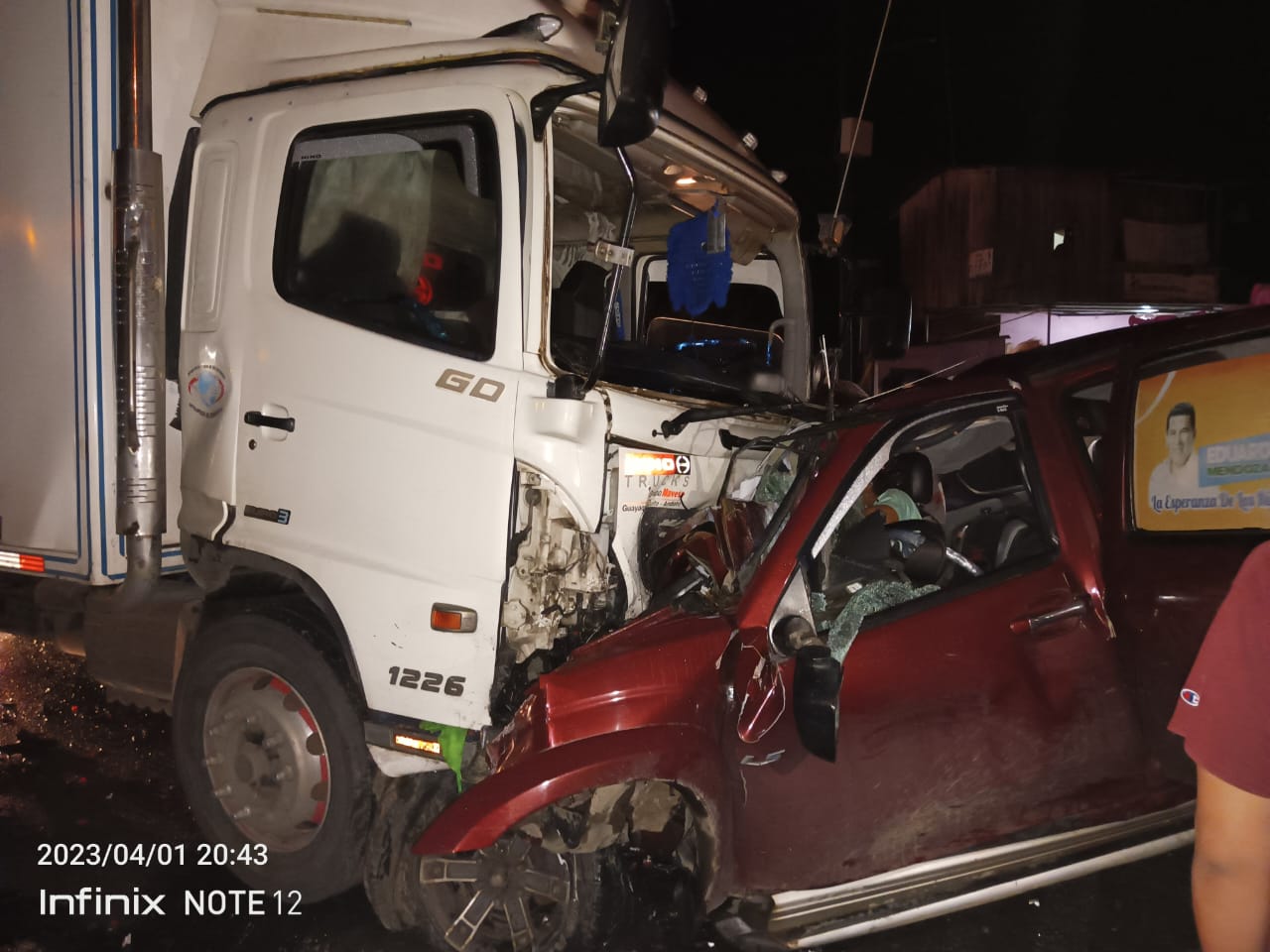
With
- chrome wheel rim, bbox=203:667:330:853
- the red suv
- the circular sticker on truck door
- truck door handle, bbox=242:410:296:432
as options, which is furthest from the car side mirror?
the circular sticker on truck door

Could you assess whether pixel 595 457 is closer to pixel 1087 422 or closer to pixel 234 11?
pixel 1087 422

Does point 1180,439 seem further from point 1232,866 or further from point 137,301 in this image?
point 137,301

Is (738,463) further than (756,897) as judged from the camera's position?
Yes

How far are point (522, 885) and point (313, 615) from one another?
1259 mm

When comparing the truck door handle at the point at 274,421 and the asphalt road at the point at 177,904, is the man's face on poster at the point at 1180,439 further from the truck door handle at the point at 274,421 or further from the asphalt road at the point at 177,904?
the truck door handle at the point at 274,421

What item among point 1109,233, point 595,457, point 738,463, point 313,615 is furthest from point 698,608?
point 1109,233

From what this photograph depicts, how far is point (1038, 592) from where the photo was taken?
106 inches

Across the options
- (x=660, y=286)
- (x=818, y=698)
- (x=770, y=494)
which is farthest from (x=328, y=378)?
(x=660, y=286)

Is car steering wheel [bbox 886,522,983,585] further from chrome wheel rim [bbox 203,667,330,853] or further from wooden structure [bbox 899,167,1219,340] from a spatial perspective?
wooden structure [bbox 899,167,1219,340]

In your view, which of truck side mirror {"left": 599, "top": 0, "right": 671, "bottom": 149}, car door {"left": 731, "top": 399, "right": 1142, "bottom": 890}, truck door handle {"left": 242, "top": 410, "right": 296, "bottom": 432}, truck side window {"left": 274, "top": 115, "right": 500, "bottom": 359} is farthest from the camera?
truck door handle {"left": 242, "top": 410, "right": 296, "bottom": 432}

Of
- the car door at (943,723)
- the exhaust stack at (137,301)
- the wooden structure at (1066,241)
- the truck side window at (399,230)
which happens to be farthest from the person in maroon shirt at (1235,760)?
the wooden structure at (1066,241)

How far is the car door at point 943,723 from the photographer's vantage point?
2.46m

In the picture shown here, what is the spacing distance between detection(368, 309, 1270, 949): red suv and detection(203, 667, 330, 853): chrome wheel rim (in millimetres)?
409

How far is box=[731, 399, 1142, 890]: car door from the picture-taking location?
8.06 ft
